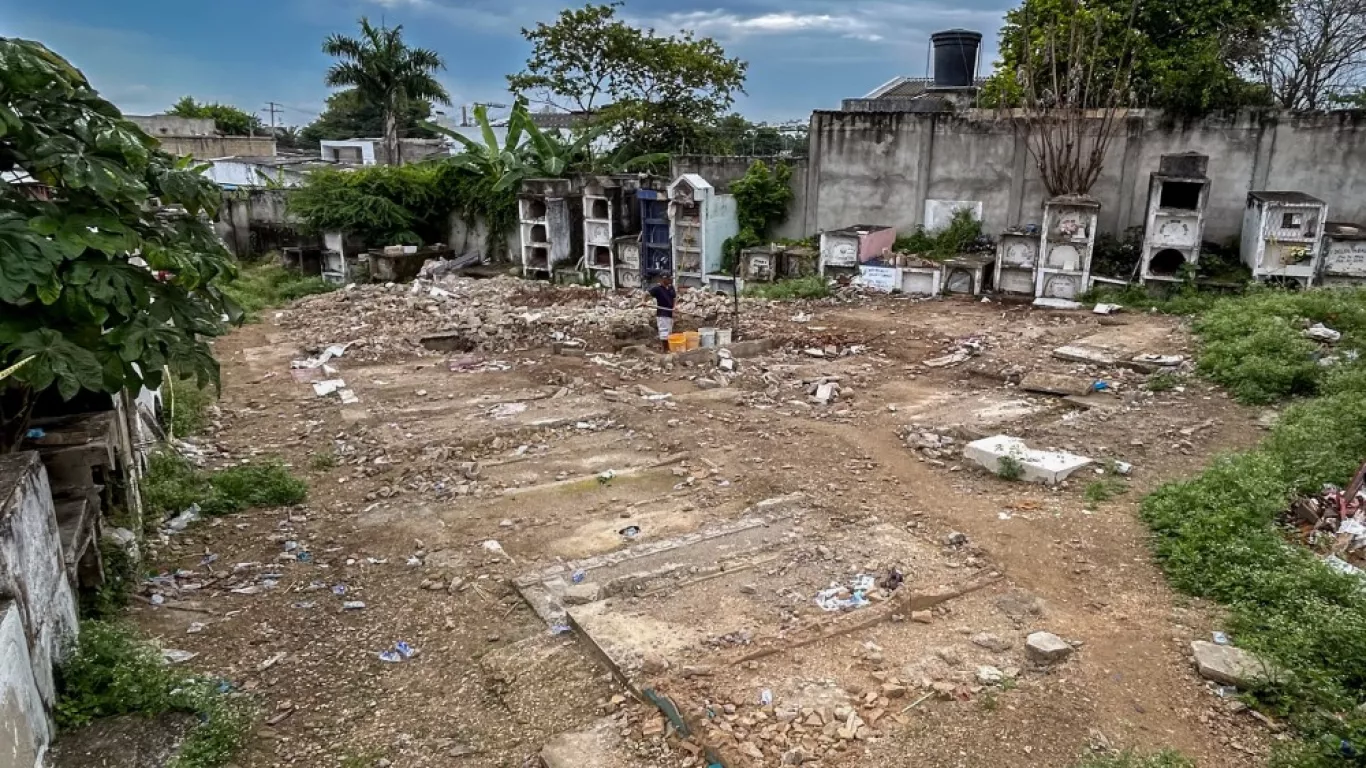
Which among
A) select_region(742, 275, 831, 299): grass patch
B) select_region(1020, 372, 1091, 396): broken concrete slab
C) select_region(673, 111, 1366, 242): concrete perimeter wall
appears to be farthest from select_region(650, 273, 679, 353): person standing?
select_region(673, 111, 1366, 242): concrete perimeter wall

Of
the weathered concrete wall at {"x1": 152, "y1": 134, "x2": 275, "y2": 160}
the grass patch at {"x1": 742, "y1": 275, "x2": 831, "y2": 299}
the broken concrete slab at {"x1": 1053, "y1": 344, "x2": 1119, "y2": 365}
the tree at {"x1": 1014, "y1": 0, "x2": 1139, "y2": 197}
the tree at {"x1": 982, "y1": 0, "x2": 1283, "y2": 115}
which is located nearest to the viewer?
the broken concrete slab at {"x1": 1053, "y1": 344, "x2": 1119, "y2": 365}

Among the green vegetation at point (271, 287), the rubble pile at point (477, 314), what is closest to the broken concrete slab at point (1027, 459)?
the rubble pile at point (477, 314)

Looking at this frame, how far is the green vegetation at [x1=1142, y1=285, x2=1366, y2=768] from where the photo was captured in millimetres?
3949

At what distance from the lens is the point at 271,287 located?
1953 cm

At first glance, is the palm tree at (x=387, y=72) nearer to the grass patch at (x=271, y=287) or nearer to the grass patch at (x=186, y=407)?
the grass patch at (x=271, y=287)

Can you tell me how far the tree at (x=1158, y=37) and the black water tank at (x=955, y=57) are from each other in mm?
5739

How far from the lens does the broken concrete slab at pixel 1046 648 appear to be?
4.38m

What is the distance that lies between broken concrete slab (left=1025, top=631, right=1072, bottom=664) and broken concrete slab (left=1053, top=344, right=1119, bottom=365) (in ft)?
22.2

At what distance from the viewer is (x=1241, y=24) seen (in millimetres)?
16969

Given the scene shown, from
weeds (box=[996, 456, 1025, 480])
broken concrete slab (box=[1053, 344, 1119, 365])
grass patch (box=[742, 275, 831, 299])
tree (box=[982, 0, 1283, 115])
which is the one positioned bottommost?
weeds (box=[996, 456, 1025, 480])

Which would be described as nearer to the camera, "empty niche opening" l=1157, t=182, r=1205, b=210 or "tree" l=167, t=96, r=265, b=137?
"empty niche opening" l=1157, t=182, r=1205, b=210

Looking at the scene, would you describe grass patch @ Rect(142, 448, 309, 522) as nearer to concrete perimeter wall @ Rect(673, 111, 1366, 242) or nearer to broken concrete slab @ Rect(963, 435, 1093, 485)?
broken concrete slab @ Rect(963, 435, 1093, 485)

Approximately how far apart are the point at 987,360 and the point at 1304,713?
24.0 ft

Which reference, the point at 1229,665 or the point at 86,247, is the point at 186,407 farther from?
the point at 1229,665
